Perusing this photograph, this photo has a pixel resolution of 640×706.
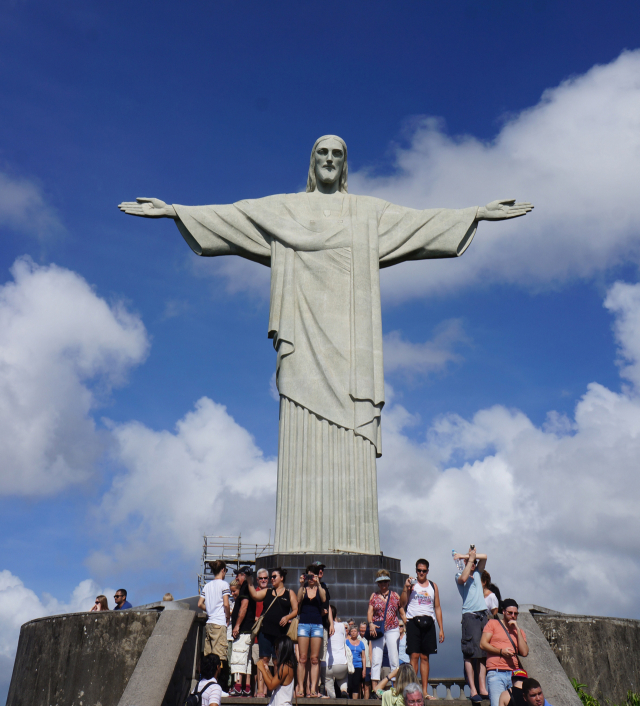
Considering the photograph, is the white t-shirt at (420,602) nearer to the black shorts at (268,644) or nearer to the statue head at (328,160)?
the black shorts at (268,644)

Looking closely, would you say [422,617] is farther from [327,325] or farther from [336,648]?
[327,325]

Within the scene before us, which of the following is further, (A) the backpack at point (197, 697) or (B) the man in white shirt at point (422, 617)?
(B) the man in white shirt at point (422, 617)

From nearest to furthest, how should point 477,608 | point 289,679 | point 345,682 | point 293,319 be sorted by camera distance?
point 289,679 < point 477,608 < point 345,682 < point 293,319

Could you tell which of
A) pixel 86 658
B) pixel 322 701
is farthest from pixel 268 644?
pixel 86 658

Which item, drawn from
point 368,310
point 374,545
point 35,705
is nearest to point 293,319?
point 368,310

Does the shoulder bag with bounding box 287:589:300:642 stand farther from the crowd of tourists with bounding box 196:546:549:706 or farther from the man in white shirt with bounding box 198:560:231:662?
the man in white shirt with bounding box 198:560:231:662

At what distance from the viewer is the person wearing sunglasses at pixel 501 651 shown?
23.4 feet

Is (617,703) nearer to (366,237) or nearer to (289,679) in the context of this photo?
(289,679)

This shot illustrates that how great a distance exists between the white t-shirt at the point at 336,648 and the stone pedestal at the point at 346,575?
1.50 m

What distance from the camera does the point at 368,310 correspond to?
1337 cm

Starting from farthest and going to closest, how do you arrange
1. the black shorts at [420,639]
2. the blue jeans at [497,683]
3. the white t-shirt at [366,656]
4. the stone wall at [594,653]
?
the white t-shirt at [366,656]
the stone wall at [594,653]
the black shorts at [420,639]
the blue jeans at [497,683]

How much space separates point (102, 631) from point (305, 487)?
4.33m

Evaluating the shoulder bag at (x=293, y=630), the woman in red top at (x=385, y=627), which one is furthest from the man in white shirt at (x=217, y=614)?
the woman in red top at (x=385, y=627)

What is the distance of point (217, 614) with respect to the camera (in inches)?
344
